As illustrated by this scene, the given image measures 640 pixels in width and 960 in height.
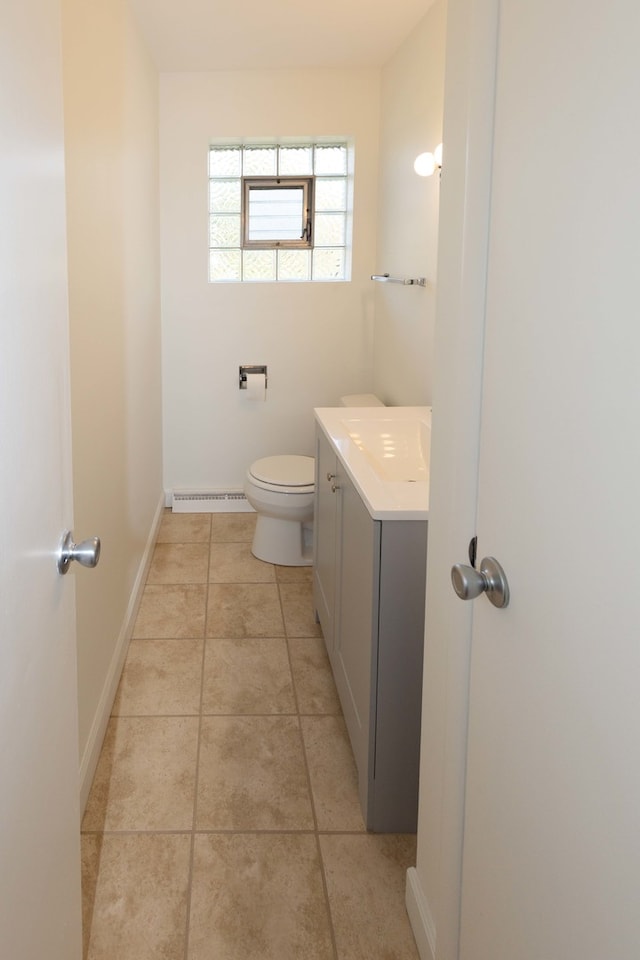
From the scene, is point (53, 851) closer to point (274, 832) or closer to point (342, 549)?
point (274, 832)

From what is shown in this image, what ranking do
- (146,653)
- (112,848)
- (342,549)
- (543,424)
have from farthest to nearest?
(146,653), (342,549), (112,848), (543,424)

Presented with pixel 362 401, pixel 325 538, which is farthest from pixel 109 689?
A: pixel 362 401

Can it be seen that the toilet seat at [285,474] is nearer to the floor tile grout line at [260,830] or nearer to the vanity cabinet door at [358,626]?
the floor tile grout line at [260,830]

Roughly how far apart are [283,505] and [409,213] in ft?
4.59

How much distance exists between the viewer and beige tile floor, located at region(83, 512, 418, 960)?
1.77 metres

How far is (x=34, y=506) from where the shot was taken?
1.13 m

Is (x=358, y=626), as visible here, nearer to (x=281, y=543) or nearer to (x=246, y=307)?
(x=281, y=543)

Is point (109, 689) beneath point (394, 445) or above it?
beneath

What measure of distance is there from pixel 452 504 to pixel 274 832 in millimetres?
1147

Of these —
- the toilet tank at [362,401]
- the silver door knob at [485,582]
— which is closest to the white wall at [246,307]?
the toilet tank at [362,401]

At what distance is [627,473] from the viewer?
2.64 ft

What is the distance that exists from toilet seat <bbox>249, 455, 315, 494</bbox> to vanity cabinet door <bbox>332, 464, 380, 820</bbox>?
3.98 feet

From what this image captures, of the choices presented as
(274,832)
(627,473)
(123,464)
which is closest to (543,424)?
(627,473)

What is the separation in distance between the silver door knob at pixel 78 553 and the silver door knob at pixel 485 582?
0.55m
